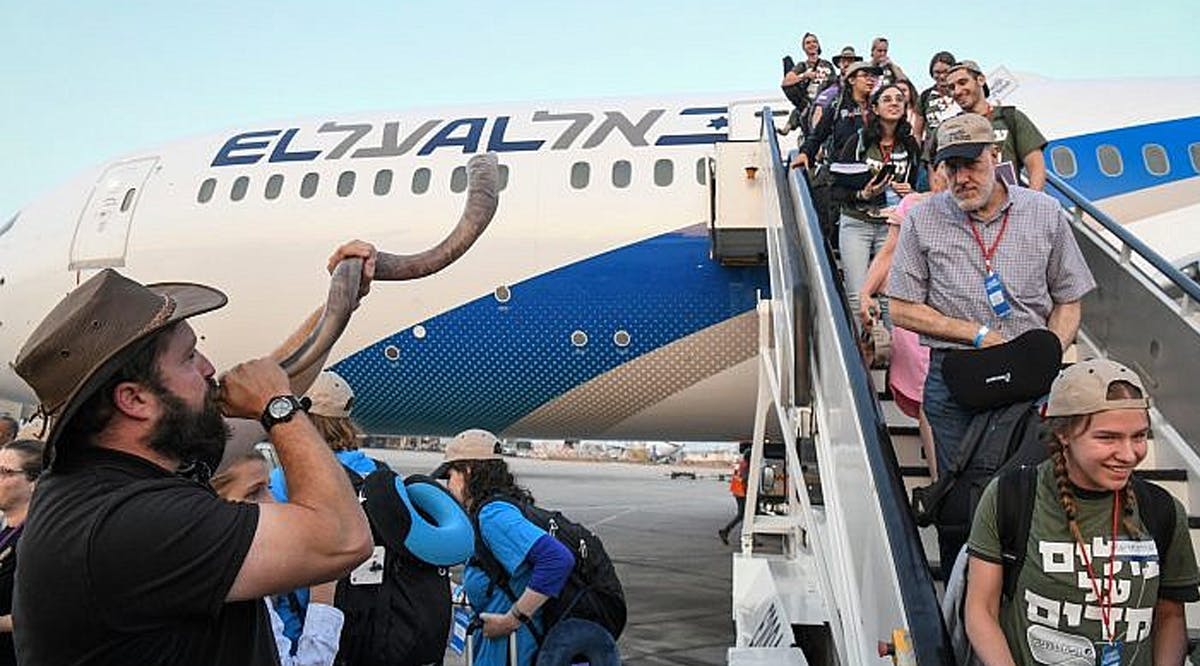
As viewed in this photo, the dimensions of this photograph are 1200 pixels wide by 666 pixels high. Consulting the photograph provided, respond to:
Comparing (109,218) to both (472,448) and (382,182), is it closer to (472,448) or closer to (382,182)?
(382,182)

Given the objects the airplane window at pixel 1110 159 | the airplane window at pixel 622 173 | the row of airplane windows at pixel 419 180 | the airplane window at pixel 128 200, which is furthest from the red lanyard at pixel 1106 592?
the airplane window at pixel 128 200

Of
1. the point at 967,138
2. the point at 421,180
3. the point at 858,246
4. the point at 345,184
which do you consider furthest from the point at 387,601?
the point at 345,184

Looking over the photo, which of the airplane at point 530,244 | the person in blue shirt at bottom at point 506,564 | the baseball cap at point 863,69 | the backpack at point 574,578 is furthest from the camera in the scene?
the airplane at point 530,244

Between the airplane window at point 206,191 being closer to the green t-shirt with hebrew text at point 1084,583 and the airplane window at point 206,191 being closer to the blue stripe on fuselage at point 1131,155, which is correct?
the blue stripe on fuselage at point 1131,155

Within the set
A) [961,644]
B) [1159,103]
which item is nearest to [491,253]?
[1159,103]

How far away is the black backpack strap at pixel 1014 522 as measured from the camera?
221 cm

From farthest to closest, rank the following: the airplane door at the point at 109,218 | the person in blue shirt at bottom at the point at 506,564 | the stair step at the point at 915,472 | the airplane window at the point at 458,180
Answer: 1. the airplane door at the point at 109,218
2. the airplane window at the point at 458,180
3. the person in blue shirt at bottom at the point at 506,564
4. the stair step at the point at 915,472

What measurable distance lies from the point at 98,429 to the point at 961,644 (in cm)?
182

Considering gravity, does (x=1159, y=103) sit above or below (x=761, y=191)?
above

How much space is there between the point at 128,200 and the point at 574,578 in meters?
8.62

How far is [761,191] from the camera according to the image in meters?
7.20

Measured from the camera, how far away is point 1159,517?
87.0 inches

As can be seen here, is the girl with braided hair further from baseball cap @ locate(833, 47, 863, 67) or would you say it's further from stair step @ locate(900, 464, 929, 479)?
baseball cap @ locate(833, 47, 863, 67)

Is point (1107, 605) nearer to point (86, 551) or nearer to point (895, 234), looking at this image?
point (86, 551)
